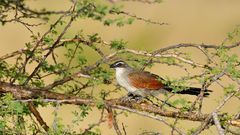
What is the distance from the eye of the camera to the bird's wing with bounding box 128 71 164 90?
542 cm

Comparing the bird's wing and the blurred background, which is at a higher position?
the blurred background

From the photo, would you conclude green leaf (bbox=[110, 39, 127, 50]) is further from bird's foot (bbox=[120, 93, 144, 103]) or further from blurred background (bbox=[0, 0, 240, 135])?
blurred background (bbox=[0, 0, 240, 135])

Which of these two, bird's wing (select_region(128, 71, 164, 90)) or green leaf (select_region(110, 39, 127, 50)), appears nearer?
green leaf (select_region(110, 39, 127, 50))

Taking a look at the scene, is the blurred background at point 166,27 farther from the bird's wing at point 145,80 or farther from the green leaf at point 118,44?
the green leaf at point 118,44

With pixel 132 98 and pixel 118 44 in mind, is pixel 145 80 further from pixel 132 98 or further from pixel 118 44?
pixel 118 44

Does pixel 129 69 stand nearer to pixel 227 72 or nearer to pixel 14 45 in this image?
pixel 227 72

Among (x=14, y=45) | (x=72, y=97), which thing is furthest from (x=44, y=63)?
(x=14, y=45)

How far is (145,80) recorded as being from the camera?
18.1 ft

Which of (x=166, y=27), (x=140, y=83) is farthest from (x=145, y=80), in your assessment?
(x=166, y=27)

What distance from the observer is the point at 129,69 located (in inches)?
229

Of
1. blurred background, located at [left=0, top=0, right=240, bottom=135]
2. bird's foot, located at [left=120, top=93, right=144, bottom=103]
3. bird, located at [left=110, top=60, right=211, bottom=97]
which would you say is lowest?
bird's foot, located at [left=120, top=93, right=144, bottom=103]

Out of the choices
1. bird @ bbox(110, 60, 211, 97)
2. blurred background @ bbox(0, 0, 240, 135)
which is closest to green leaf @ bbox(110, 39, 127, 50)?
bird @ bbox(110, 60, 211, 97)

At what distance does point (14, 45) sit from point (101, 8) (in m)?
10.2

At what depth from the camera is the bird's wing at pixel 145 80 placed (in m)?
5.42
